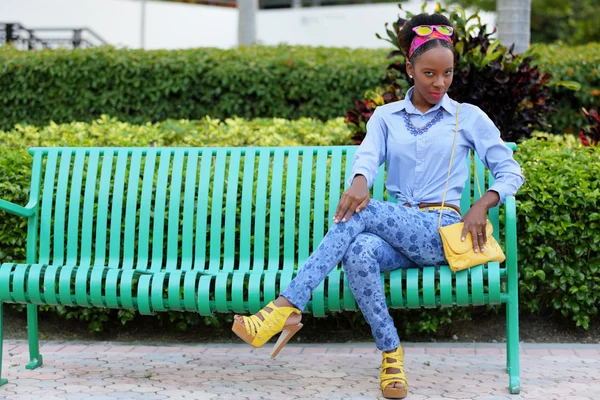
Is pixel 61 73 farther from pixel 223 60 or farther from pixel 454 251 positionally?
pixel 454 251

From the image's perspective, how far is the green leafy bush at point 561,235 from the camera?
4484 millimetres

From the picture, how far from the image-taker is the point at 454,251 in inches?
145

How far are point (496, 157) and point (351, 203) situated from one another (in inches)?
28.0


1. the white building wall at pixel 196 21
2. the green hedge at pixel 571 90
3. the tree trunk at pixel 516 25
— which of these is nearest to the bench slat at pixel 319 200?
the tree trunk at pixel 516 25

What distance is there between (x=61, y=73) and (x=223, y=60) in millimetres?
1569

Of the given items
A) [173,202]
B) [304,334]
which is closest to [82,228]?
Answer: [173,202]

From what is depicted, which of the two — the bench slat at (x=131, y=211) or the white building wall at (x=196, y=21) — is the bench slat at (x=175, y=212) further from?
the white building wall at (x=196, y=21)

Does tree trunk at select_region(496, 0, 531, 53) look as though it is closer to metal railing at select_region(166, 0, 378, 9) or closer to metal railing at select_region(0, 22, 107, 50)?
metal railing at select_region(0, 22, 107, 50)

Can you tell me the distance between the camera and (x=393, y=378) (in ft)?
12.0

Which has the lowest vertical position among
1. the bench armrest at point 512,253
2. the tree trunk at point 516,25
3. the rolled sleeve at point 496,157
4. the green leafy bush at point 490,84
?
the bench armrest at point 512,253

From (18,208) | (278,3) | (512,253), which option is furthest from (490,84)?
(278,3)

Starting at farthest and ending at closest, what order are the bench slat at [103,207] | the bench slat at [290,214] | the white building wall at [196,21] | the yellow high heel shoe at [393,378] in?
the white building wall at [196,21]
the bench slat at [103,207]
the bench slat at [290,214]
the yellow high heel shoe at [393,378]

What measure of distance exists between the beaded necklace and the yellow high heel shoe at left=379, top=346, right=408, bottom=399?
97 cm

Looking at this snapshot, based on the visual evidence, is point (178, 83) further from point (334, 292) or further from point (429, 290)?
point (429, 290)
